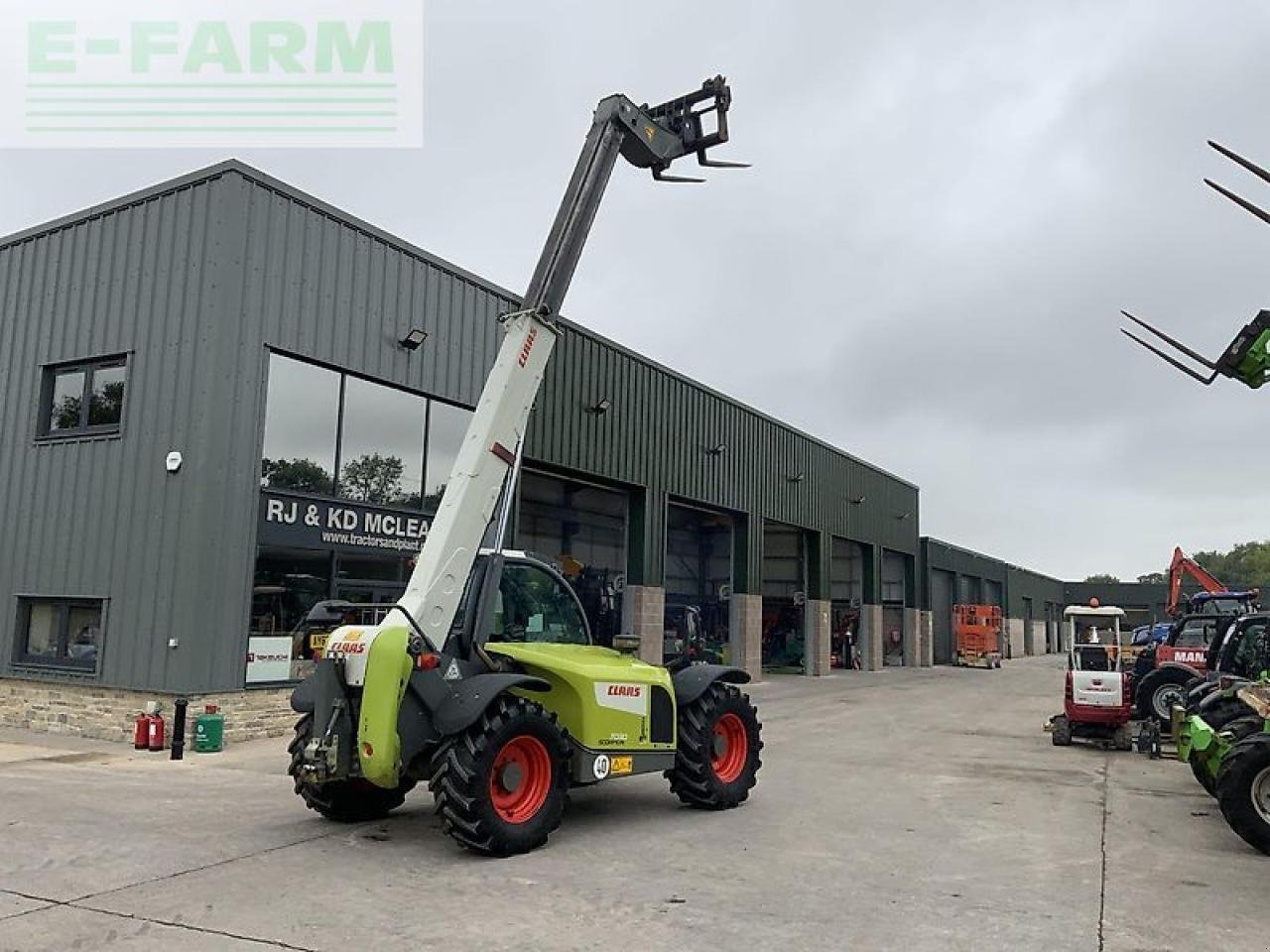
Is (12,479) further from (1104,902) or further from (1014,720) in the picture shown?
(1014,720)

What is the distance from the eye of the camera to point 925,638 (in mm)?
42406

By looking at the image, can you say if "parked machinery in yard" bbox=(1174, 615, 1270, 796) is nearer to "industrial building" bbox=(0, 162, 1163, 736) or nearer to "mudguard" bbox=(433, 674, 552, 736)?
"industrial building" bbox=(0, 162, 1163, 736)

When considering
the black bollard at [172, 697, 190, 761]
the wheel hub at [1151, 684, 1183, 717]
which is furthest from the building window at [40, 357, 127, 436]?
the wheel hub at [1151, 684, 1183, 717]

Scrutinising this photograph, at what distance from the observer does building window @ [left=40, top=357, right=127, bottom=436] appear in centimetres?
1371

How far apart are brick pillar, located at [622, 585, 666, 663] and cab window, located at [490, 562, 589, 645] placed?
514 inches

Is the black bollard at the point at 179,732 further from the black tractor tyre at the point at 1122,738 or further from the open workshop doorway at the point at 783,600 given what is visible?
the open workshop doorway at the point at 783,600

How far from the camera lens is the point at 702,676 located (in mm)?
9250

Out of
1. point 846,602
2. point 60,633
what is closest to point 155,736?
point 60,633

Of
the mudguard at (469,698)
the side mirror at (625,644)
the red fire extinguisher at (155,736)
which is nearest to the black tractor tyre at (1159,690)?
the side mirror at (625,644)

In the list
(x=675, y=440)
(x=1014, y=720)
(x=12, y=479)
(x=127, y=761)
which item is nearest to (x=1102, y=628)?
(x=1014, y=720)

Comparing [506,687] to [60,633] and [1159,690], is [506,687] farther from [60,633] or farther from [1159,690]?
[1159,690]

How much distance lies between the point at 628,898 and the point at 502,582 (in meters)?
2.96

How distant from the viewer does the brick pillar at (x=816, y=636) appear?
31.3 meters

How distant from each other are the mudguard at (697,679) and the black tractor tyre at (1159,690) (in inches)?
377
